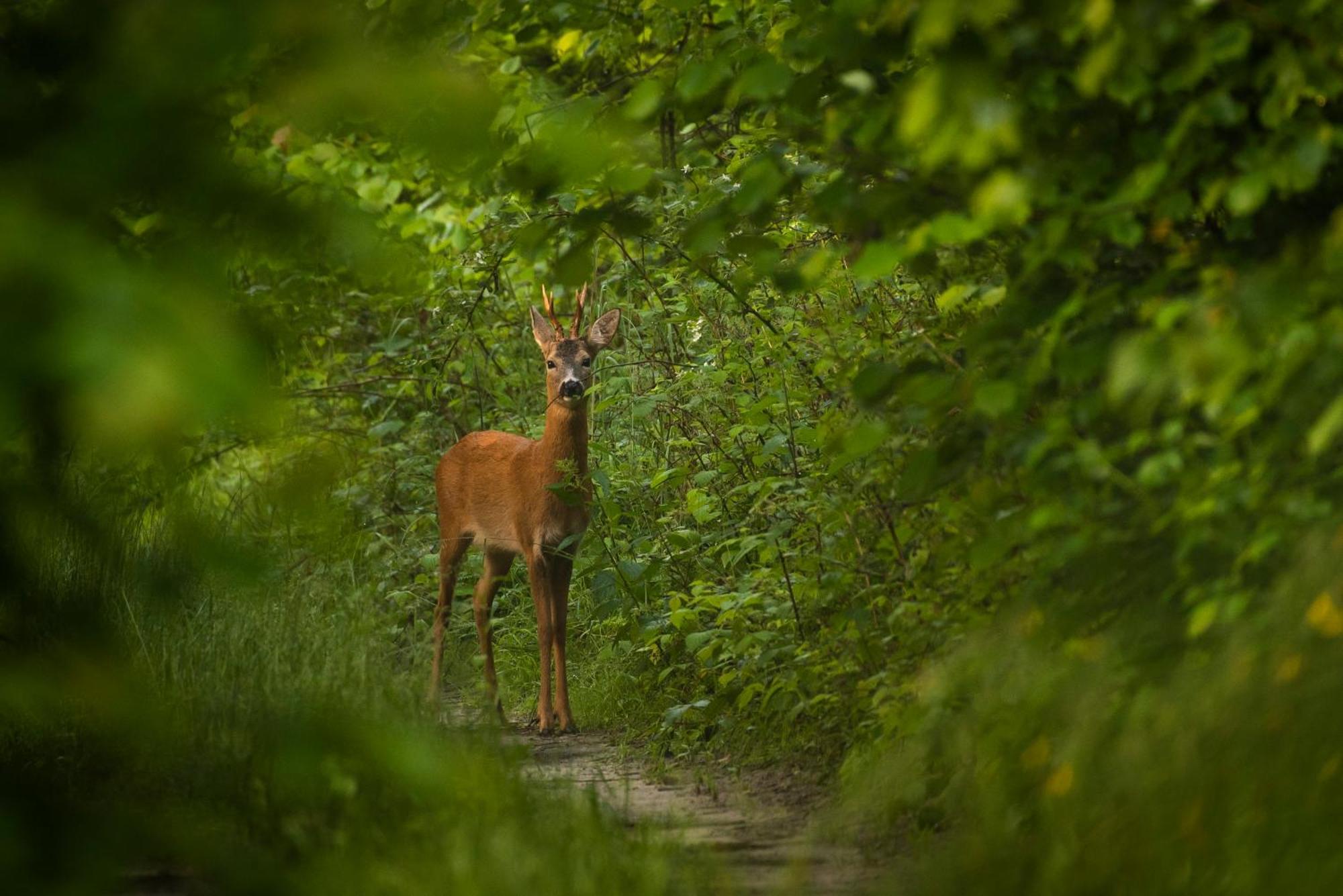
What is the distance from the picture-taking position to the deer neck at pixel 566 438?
8375mm

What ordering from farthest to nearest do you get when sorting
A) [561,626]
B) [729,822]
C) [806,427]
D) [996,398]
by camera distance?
[561,626] → [806,427] → [729,822] → [996,398]

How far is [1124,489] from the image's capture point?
3.99 meters


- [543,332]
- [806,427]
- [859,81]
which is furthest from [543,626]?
[859,81]

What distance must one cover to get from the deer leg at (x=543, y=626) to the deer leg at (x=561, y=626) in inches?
1.2

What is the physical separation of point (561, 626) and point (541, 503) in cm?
67

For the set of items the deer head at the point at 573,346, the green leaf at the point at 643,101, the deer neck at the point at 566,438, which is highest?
the deer head at the point at 573,346

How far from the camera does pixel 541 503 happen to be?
8344mm

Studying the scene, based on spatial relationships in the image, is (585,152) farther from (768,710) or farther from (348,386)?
(348,386)

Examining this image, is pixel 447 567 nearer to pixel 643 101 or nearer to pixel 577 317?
pixel 577 317

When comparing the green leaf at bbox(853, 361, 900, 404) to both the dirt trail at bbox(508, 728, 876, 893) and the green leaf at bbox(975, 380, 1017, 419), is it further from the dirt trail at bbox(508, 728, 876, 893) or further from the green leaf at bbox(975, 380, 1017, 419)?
the dirt trail at bbox(508, 728, 876, 893)

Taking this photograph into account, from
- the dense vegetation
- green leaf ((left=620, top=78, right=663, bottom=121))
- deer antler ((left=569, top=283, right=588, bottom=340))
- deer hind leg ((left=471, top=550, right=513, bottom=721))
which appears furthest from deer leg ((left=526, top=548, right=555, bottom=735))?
green leaf ((left=620, top=78, right=663, bottom=121))

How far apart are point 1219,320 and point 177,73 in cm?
182

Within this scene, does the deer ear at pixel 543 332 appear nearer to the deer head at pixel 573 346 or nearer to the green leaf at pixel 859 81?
Answer: the deer head at pixel 573 346

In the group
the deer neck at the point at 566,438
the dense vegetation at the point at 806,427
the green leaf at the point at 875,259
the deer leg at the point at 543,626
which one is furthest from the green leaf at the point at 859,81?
the deer neck at the point at 566,438
